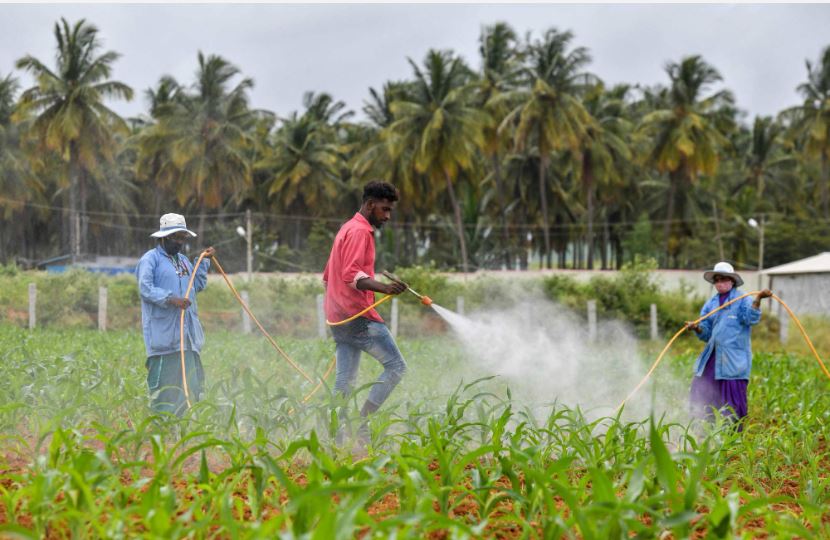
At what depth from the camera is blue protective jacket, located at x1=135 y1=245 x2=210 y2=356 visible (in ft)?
19.1

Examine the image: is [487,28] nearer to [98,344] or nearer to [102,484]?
[98,344]

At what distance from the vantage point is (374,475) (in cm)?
303

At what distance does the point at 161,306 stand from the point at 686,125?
133 ft

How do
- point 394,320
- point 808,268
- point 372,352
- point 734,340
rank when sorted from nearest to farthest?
point 372,352, point 734,340, point 394,320, point 808,268

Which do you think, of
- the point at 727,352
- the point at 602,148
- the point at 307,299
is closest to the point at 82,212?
the point at 307,299

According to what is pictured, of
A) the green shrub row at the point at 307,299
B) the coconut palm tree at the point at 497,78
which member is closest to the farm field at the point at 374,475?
the green shrub row at the point at 307,299

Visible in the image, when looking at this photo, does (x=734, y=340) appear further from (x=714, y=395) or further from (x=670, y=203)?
(x=670, y=203)

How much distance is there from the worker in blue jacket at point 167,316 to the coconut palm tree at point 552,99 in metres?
34.5

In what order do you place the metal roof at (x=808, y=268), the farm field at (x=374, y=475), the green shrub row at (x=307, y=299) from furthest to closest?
1. the metal roof at (x=808, y=268)
2. the green shrub row at (x=307, y=299)
3. the farm field at (x=374, y=475)

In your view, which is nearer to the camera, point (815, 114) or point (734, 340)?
point (734, 340)

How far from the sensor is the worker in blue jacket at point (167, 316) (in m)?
5.86

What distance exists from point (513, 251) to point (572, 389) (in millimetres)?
42090

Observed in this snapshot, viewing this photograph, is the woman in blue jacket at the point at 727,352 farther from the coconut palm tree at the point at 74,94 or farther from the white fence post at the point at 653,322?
the coconut palm tree at the point at 74,94

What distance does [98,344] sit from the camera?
40.6 ft
